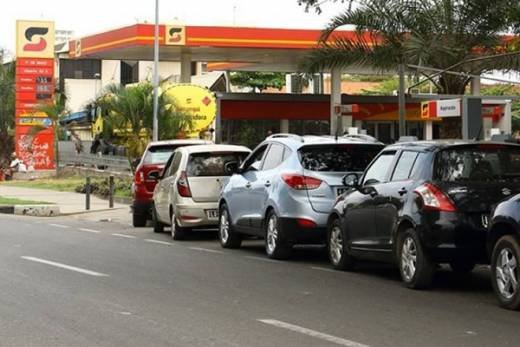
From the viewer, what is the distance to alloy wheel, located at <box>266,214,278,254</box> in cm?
1241

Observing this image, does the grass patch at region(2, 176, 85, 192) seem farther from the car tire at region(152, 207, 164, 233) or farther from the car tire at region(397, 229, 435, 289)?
the car tire at region(397, 229, 435, 289)

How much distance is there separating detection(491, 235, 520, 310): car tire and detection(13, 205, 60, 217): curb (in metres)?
17.0

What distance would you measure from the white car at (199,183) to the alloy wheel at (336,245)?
4.15m

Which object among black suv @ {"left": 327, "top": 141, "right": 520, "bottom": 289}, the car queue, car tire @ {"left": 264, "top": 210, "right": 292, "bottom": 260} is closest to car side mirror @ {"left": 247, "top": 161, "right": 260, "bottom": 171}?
the car queue

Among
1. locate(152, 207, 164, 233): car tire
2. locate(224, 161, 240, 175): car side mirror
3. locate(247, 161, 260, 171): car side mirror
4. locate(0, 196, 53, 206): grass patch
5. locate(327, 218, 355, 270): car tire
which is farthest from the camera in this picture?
locate(0, 196, 53, 206): grass patch

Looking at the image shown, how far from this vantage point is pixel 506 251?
27.4 ft

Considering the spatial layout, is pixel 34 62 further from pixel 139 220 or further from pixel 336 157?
pixel 336 157

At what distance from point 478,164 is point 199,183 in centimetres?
690

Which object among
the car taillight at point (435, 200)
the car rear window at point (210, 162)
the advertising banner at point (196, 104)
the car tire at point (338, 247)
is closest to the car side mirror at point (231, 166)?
the car rear window at point (210, 162)

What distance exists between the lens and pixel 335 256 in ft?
37.9

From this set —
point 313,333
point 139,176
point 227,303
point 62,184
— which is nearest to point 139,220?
point 139,176

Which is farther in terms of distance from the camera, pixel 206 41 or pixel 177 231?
pixel 206 41

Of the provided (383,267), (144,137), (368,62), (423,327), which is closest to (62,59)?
(144,137)

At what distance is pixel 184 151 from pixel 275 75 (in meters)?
48.6
